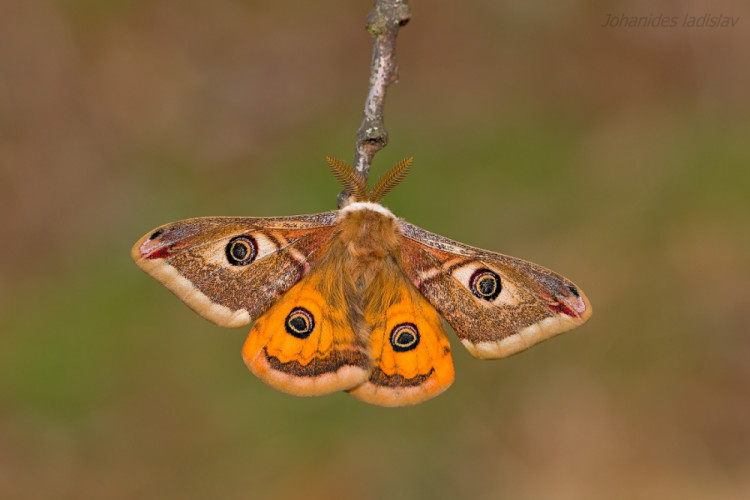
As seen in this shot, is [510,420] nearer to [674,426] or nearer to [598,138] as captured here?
[674,426]

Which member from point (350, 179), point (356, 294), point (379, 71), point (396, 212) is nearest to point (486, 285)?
point (356, 294)

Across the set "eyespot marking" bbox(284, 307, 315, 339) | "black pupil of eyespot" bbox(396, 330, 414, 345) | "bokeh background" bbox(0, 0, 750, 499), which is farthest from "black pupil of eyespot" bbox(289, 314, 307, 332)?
"bokeh background" bbox(0, 0, 750, 499)

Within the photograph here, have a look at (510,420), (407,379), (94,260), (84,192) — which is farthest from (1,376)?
(407,379)

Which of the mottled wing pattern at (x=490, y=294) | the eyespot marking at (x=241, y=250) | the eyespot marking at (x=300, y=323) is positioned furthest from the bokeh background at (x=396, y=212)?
the eyespot marking at (x=241, y=250)

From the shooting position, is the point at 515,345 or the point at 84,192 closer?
the point at 515,345

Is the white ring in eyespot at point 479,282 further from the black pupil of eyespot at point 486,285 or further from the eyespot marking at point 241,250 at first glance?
the eyespot marking at point 241,250

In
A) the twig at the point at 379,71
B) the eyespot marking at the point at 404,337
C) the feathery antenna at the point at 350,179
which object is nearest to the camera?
the feathery antenna at the point at 350,179

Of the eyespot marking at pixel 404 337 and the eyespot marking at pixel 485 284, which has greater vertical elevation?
the eyespot marking at pixel 485 284
